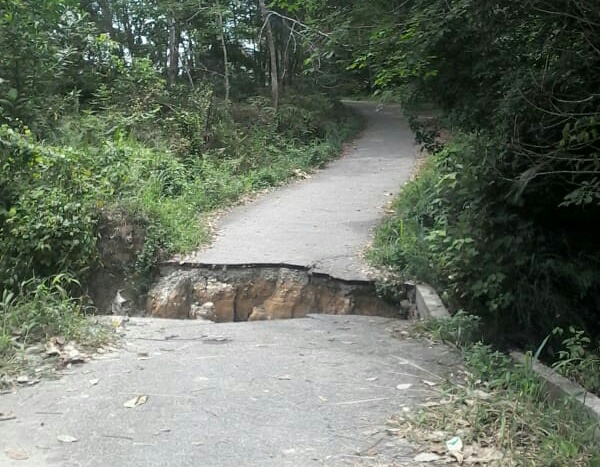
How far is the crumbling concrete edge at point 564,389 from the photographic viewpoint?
13.2ft

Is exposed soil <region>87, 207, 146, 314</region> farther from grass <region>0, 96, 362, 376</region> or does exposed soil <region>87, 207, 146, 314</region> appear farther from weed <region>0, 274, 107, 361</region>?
weed <region>0, 274, 107, 361</region>

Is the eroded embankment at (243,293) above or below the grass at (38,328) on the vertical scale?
below

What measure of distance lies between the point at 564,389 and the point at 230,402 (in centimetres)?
219

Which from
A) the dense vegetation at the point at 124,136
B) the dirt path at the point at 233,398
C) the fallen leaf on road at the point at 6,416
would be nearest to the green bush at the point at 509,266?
the dirt path at the point at 233,398

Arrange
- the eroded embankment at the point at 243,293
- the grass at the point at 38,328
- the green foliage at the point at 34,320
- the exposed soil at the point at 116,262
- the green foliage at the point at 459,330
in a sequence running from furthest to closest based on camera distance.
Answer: the exposed soil at the point at 116,262 → the eroded embankment at the point at 243,293 → the green foliage at the point at 459,330 → the green foliage at the point at 34,320 → the grass at the point at 38,328

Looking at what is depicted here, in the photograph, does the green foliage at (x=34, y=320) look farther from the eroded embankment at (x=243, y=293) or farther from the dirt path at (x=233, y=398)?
the eroded embankment at (x=243, y=293)

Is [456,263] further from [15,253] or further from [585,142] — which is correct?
[15,253]

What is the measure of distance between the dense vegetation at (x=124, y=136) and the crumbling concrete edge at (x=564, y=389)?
390 cm

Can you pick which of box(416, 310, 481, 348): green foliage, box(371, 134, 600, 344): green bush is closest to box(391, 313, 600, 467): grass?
box(416, 310, 481, 348): green foliage

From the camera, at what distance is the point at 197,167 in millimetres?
13773

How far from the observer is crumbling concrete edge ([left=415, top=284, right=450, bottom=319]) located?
6.86 metres

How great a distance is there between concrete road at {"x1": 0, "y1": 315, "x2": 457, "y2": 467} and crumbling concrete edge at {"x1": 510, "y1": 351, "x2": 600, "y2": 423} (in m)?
0.71

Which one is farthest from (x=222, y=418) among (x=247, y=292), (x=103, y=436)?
(x=247, y=292)

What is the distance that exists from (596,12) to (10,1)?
36.7 feet
